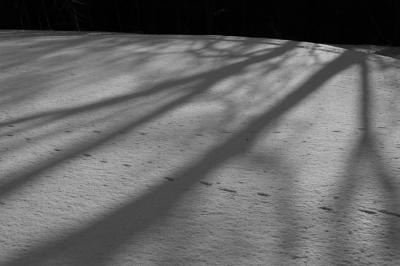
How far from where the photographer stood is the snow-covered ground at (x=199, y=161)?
1166 millimetres

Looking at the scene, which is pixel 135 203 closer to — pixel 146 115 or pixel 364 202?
pixel 364 202

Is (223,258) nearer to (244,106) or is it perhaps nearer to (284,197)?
(284,197)

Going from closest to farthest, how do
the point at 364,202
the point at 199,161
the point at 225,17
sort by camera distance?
the point at 364,202
the point at 199,161
the point at 225,17

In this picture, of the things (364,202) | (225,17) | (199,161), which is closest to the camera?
(364,202)

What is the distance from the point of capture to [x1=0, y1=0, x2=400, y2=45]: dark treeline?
4590mm

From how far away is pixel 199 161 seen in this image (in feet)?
5.22

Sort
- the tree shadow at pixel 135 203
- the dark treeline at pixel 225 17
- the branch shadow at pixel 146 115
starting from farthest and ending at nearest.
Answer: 1. the dark treeline at pixel 225 17
2. the branch shadow at pixel 146 115
3. the tree shadow at pixel 135 203

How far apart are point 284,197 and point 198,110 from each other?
709mm

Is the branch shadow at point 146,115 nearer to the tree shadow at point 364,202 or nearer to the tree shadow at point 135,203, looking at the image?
the tree shadow at point 135,203

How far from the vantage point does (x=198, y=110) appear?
2.01 meters

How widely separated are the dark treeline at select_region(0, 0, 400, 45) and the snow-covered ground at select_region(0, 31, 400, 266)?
194 centimetres

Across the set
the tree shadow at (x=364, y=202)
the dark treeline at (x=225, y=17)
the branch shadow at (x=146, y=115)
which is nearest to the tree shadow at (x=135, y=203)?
the branch shadow at (x=146, y=115)

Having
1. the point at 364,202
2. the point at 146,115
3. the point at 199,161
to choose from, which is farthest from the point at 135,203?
the point at 146,115

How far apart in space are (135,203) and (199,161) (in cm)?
29
